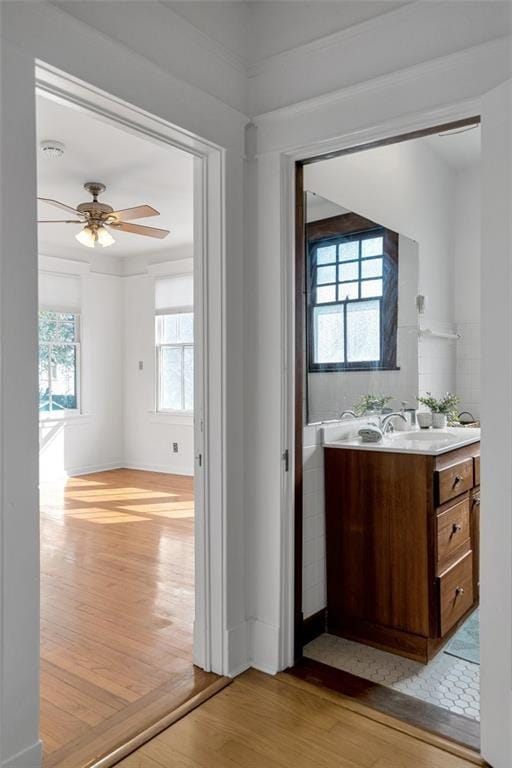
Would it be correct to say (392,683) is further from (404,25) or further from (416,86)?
(404,25)

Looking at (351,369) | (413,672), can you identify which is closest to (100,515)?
(351,369)

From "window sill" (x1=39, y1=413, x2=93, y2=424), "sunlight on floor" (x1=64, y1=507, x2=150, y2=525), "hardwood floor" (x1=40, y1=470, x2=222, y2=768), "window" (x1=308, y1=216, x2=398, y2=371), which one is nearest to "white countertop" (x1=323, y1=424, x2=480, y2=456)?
"window" (x1=308, y1=216, x2=398, y2=371)

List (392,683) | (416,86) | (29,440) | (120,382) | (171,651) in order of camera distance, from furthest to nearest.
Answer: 1. (120,382)
2. (171,651)
3. (392,683)
4. (416,86)
5. (29,440)

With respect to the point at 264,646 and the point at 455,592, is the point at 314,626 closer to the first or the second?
the point at 264,646

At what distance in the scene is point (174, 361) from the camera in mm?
7031

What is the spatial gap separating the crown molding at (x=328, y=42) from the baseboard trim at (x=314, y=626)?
8.01ft

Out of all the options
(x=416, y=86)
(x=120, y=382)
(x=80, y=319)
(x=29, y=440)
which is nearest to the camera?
(x=29, y=440)

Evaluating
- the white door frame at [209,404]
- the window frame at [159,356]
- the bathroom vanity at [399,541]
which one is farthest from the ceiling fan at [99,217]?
the bathroom vanity at [399,541]

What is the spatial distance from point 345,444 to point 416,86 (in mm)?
1529

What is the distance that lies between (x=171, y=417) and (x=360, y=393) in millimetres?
4484

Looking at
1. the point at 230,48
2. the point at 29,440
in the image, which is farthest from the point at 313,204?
the point at 29,440

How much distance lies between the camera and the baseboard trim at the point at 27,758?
1.58 m

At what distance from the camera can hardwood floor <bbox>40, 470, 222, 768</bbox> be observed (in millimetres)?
2035

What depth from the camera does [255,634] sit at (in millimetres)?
2391
